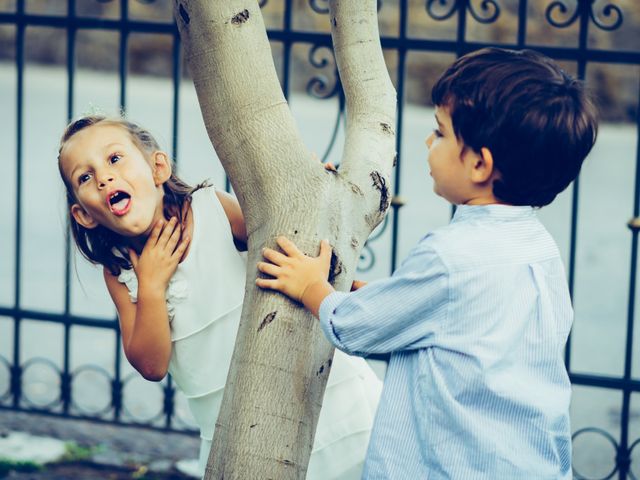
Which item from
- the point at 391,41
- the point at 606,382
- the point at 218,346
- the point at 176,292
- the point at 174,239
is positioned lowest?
the point at 606,382

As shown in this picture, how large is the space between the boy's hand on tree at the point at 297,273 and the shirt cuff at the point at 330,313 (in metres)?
0.01

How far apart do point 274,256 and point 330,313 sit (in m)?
0.14

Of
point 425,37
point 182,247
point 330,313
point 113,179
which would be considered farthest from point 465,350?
point 425,37

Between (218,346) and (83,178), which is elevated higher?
(83,178)

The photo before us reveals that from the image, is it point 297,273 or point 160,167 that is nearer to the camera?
point 297,273

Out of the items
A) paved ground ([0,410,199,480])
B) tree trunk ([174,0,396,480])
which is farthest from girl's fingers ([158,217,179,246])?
paved ground ([0,410,199,480])

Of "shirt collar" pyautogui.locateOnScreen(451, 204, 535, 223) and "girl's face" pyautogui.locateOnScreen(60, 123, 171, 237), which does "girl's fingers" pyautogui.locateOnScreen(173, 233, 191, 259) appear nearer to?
"girl's face" pyautogui.locateOnScreen(60, 123, 171, 237)

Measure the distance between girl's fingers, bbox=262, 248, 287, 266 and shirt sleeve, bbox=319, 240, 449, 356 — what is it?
101 mm

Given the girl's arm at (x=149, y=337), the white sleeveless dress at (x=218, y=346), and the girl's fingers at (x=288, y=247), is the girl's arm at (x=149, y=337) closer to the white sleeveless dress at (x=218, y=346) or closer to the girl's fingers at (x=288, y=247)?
the white sleeveless dress at (x=218, y=346)

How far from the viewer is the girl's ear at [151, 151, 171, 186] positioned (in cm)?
220

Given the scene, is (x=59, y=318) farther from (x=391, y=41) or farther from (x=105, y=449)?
(x=391, y=41)

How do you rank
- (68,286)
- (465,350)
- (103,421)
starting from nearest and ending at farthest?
(465,350) < (68,286) < (103,421)

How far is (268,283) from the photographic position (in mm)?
1752

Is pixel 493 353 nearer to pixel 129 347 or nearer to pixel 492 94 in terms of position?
pixel 492 94
